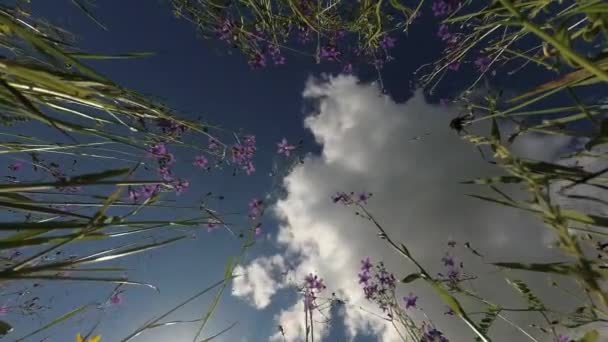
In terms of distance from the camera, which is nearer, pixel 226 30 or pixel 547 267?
pixel 547 267

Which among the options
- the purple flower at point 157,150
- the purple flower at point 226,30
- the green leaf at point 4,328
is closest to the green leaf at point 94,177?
the green leaf at point 4,328

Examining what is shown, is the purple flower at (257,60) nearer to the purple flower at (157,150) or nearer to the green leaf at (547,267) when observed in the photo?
the purple flower at (157,150)

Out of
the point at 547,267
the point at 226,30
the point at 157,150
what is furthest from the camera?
the point at 226,30

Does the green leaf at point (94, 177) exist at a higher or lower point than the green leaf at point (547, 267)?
higher

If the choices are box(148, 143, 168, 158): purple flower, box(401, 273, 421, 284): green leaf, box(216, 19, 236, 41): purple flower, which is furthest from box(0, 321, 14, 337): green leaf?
box(216, 19, 236, 41): purple flower

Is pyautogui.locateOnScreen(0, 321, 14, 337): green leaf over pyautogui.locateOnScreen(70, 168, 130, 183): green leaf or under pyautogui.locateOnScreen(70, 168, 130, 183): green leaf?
under

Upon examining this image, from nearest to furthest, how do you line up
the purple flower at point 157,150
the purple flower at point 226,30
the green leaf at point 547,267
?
the green leaf at point 547,267 → the purple flower at point 157,150 → the purple flower at point 226,30

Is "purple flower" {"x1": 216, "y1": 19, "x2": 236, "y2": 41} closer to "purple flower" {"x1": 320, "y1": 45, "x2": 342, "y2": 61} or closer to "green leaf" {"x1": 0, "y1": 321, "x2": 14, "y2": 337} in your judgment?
"purple flower" {"x1": 320, "y1": 45, "x2": 342, "y2": 61}

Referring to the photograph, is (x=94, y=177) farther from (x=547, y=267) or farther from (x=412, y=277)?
(x=547, y=267)

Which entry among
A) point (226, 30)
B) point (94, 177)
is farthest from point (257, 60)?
point (94, 177)

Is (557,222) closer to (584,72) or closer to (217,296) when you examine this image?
(584,72)

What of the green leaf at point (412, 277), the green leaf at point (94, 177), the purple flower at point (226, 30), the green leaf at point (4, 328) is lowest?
the green leaf at point (412, 277)

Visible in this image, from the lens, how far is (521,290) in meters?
0.62

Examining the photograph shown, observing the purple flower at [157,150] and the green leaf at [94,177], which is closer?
the green leaf at [94,177]
